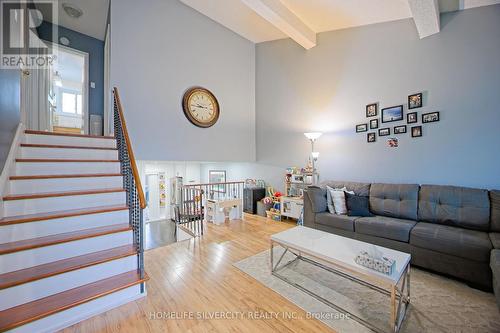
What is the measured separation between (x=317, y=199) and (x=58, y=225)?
10.9 ft

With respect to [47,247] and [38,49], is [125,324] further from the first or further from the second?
[38,49]

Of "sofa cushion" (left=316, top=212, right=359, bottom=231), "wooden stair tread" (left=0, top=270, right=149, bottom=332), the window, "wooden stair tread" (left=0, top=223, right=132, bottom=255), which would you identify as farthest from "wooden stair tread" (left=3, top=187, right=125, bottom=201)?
the window

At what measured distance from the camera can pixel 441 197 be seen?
2.70 meters

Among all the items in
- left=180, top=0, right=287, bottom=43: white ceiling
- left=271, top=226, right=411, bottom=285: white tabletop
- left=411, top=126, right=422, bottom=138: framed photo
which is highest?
left=180, top=0, right=287, bottom=43: white ceiling

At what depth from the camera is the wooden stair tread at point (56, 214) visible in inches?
→ 73.0

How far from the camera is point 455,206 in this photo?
2574 mm

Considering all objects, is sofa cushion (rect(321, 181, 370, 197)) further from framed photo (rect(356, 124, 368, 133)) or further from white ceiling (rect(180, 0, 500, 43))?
white ceiling (rect(180, 0, 500, 43))

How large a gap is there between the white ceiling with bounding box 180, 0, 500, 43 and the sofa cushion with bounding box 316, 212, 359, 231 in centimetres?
320

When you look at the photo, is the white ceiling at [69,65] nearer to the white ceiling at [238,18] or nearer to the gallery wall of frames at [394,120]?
the white ceiling at [238,18]

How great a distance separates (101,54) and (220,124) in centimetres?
313

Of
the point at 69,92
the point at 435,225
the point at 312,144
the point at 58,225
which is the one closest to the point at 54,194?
the point at 58,225

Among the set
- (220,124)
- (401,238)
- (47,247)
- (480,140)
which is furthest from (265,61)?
(47,247)

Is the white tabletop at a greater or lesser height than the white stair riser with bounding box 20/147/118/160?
lesser

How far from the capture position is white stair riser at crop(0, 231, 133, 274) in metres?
1.68
